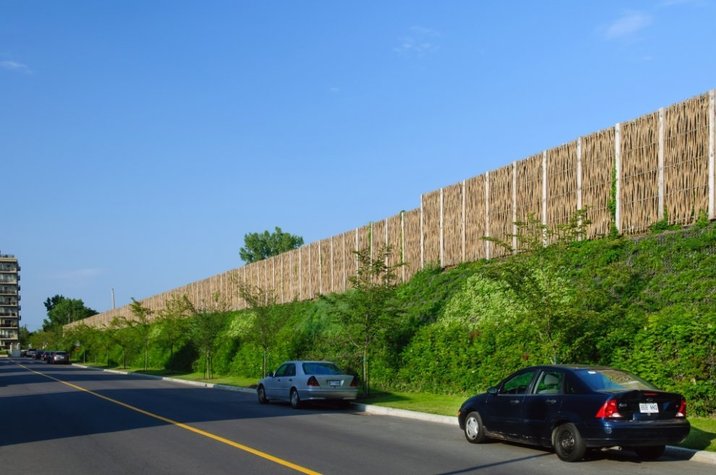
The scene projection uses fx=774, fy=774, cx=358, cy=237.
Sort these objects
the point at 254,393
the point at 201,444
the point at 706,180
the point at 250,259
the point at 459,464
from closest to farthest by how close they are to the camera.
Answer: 1. the point at 459,464
2. the point at 201,444
3. the point at 706,180
4. the point at 254,393
5. the point at 250,259

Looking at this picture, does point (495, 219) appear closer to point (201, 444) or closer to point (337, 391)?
point (337, 391)

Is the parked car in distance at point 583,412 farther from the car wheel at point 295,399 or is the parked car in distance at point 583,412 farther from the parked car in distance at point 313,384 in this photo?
the car wheel at point 295,399

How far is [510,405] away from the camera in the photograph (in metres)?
13.5

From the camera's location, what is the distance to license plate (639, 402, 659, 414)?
463 inches

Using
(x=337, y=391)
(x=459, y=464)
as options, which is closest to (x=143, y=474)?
(x=459, y=464)

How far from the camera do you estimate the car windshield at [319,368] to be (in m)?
23.3

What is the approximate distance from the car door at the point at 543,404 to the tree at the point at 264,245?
108 m

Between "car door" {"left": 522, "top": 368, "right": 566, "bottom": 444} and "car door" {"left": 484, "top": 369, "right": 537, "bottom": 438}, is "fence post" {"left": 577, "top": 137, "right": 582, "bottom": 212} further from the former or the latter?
"car door" {"left": 522, "top": 368, "right": 566, "bottom": 444}

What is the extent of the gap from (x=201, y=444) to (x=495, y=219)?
17.0 m

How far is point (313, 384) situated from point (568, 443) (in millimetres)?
11586

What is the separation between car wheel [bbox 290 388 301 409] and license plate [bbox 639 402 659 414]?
1291 cm

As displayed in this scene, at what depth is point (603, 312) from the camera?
1764 centimetres

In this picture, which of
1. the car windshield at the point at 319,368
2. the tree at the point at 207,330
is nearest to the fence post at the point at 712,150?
the car windshield at the point at 319,368

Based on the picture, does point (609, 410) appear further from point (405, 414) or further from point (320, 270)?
point (320, 270)
